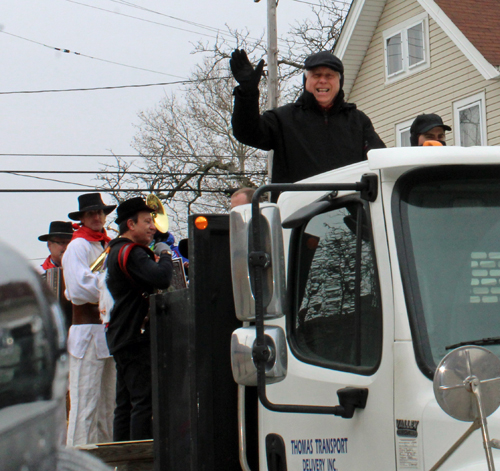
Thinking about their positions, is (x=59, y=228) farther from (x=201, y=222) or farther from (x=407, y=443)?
(x=407, y=443)

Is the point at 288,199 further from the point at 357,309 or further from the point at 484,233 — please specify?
the point at 484,233

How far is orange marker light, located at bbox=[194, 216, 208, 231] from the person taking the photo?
114 inches

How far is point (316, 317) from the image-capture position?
8.75 ft

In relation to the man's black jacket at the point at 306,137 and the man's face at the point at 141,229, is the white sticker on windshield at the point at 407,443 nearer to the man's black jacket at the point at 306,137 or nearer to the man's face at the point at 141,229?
the man's black jacket at the point at 306,137

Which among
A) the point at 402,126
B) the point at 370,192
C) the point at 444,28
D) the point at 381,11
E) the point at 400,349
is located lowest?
the point at 400,349

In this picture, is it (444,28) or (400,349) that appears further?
(444,28)

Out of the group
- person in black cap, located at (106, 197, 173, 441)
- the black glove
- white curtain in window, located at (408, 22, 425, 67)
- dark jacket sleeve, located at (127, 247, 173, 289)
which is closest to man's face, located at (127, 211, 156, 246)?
person in black cap, located at (106, 197, 173, 441)

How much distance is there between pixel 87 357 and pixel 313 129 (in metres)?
2.97

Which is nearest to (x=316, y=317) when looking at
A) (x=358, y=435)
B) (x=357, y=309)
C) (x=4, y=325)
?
(x=357, y=309)

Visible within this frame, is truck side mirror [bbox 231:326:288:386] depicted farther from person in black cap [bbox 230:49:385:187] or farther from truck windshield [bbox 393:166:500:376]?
person in black cap [bbox 230:49:385:187]

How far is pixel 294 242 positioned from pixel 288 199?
0.22 metres

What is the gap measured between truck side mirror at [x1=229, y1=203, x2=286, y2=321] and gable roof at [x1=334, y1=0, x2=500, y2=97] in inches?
593

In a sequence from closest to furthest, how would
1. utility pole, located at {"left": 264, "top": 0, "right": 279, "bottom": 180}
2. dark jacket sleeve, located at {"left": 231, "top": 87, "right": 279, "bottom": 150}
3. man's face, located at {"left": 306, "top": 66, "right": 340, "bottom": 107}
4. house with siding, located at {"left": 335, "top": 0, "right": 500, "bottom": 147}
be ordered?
dark jacket sleeve, located at {"left": 231, "top": 87, "right": 279, "bottom": 150}
man's face, located at {"left": 306, "top": 66, "right": 340, "bottom": 107}
house with siding, located at {"left": 335, "top": 0, "right": 500, "bottom": 147}
utility pole, located at {"left": 264, "top": 0, "right": 279, "bottom": 180}

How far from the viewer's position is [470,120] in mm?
17078
